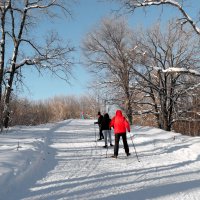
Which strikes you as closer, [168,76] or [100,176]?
[100,176]

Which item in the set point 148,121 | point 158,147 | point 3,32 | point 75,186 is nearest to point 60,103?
point 148,121

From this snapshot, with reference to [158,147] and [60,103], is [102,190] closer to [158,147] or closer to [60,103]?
[158,147]

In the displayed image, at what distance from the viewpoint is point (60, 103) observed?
10181cm

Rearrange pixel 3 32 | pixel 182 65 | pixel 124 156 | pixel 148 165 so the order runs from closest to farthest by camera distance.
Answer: pixel 148 165 < pixel 124 156 < pixel 3 32 < pixel 182 65

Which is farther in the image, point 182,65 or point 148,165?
point 182,65

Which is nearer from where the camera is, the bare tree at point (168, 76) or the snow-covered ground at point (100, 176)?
the snow-covered ground at point (100, 176)

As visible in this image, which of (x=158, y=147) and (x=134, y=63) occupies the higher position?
(x=134, y=63)

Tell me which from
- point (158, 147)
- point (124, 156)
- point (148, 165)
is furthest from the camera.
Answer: point (158, 147)

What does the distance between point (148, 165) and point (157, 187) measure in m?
3.02

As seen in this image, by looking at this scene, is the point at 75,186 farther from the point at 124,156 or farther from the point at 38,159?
the point at 124,156

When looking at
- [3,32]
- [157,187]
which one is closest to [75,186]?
[157,187]

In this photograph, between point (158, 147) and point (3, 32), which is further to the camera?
point (3, 32)

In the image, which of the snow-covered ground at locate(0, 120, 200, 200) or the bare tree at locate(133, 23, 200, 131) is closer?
the snow-covered ground at locate(0, 120, 200, 200)

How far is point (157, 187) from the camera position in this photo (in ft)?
23.8
